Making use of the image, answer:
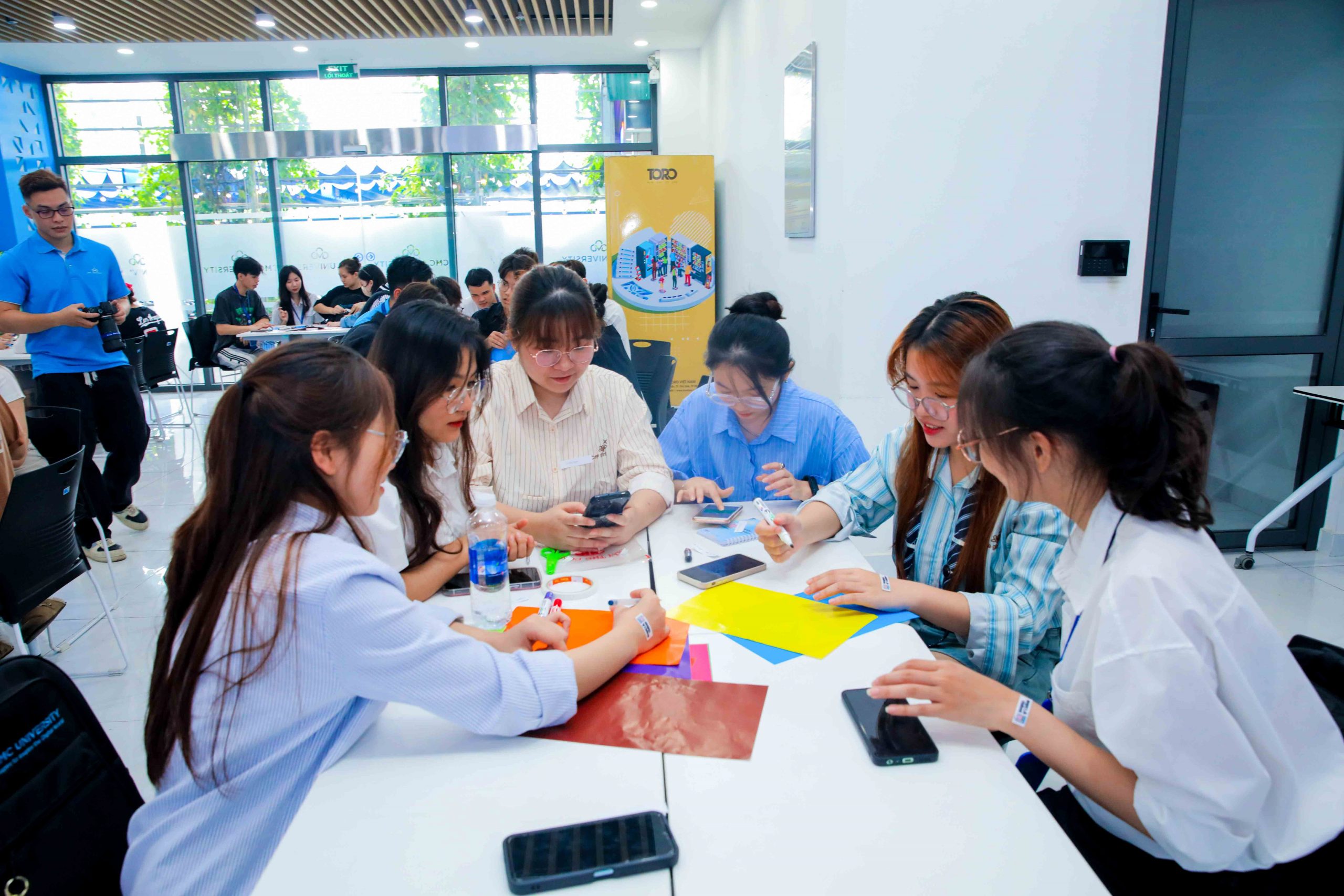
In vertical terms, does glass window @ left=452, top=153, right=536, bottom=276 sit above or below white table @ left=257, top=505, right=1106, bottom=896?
above

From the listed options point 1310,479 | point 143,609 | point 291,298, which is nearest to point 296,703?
point 143,609

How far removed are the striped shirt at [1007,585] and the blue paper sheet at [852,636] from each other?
142mm

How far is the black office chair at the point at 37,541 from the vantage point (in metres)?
2.33

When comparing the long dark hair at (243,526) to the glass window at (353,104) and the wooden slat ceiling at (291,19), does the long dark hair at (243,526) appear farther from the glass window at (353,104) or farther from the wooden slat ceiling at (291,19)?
the glass window at (353,104)

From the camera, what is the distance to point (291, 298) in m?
8.35

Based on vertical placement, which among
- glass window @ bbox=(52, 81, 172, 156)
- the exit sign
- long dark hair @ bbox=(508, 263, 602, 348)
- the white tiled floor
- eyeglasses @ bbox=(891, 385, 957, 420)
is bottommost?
the white tiled floor

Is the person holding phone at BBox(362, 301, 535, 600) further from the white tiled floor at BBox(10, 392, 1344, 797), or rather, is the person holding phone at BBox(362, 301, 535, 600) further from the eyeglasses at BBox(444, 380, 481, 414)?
the white tiled floor at BBox(10, 392, 1344, 797)

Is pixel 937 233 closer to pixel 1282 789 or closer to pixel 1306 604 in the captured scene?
pixel 1306 604

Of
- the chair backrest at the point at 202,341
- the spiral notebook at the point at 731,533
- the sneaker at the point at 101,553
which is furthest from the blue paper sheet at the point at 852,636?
the chair backrest at the point at 202,341

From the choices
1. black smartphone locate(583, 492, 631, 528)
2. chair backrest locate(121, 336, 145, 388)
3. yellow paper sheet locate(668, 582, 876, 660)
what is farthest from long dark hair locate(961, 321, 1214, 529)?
chair backrest locate(121, 336, 145, 388)

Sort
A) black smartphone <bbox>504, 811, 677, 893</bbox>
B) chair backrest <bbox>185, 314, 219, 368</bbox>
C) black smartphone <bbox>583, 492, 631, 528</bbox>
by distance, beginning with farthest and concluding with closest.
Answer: chair backrest <bbox>185, 314, 219, 368</bbox> → black smartphone <bbox>583, 492, 631, 528</bbox> → black smartphone <bbox>504, 811, 677, 893</bbox>

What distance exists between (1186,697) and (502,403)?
5.92 ft

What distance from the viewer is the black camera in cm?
423

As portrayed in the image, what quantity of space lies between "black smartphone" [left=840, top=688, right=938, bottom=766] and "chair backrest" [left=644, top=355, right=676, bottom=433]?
403cm
